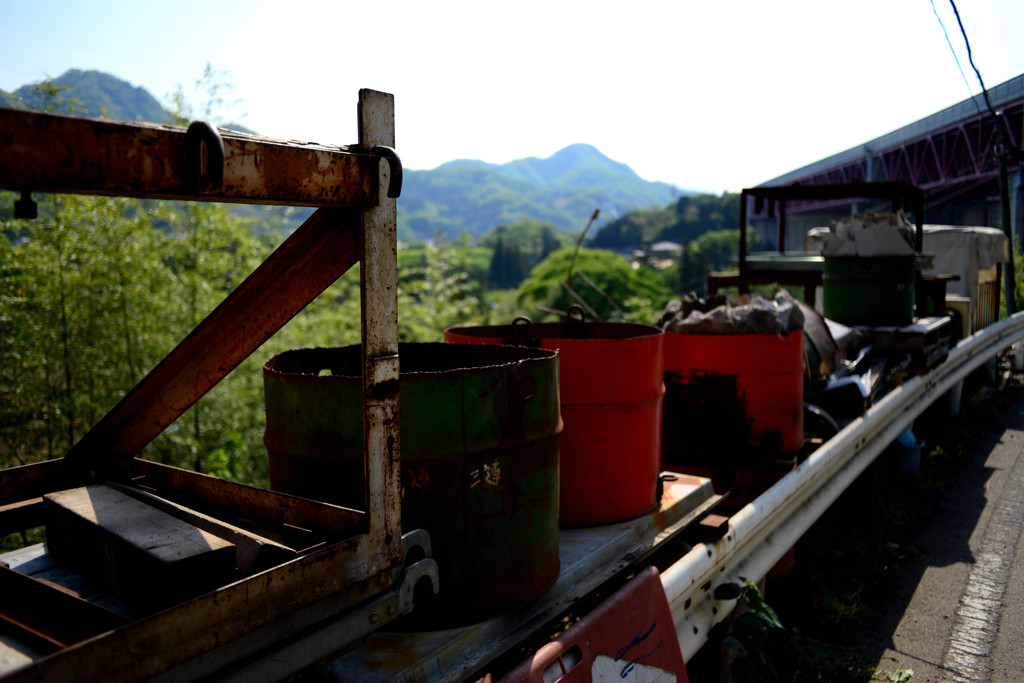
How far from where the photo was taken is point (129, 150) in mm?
1165

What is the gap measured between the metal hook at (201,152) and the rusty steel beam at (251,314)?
1.20ft

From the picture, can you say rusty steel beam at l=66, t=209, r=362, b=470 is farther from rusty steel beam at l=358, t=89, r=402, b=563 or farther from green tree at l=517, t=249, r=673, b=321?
green tree at l=517, t=249, r=673, b=321

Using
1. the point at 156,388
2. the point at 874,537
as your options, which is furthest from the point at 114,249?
the point at 874,537

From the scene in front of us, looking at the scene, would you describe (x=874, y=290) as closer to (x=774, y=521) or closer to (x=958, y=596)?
(x=958, y=596)

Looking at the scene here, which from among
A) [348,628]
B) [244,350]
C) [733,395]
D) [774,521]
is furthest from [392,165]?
[733,395]

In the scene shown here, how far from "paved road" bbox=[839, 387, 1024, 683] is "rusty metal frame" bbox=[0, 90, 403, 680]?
349 cm

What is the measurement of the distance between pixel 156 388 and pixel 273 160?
904 millimetres

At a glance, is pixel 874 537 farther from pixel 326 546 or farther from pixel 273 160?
pixel 273 160

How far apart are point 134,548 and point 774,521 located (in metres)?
3.06

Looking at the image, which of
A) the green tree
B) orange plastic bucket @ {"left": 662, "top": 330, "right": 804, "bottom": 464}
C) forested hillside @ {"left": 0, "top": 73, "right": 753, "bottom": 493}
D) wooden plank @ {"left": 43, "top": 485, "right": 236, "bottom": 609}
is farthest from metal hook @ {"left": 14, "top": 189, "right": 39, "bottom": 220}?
the green tree

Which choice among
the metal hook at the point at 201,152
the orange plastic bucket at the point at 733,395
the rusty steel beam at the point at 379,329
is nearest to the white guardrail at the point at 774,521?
the orange plastic bucket at the point at 733,395

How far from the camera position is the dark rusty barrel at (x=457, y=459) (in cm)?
190

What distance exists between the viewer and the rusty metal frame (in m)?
1.13

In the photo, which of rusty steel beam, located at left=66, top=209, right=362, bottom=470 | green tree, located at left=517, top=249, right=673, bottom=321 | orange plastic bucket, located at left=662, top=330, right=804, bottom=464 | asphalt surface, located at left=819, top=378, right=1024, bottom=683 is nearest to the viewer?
rusty steel beam, located at left=66, top=209, right=362, bottom=470
